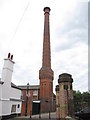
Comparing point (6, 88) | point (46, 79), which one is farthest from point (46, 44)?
point (6, 88)

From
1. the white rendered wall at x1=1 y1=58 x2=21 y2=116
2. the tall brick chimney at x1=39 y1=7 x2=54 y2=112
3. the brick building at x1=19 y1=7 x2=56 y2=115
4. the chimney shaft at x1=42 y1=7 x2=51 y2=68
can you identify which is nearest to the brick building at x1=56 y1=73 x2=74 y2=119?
the white rendered wall at x1=1 y1=58 x2=21 y2=116

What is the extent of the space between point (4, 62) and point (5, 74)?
4.36 ft

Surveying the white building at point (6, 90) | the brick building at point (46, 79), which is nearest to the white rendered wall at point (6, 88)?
the white building at point (6, 90)

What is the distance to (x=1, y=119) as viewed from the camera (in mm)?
10977

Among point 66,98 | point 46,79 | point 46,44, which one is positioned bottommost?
point 66,98

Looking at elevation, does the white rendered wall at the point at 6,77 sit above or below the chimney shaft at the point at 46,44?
below

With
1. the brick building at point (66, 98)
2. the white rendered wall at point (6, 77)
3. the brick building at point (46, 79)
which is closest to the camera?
the brick building at point (66, 98)

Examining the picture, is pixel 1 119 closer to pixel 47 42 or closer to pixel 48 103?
pixel 48 103

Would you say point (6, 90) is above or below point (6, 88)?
below

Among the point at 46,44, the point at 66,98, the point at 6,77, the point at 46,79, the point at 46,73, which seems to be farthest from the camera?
the point at 46,44

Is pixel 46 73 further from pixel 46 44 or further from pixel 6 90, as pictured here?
pixel 6 90

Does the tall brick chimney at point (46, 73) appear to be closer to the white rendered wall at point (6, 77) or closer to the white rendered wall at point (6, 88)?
the white rendered wall at point (6, 88)

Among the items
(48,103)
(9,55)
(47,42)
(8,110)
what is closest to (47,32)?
(47,42)

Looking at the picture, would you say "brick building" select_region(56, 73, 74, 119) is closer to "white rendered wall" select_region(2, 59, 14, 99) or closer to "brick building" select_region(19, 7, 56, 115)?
"white rendered wall" select_region(2, 59, 14, 99)
